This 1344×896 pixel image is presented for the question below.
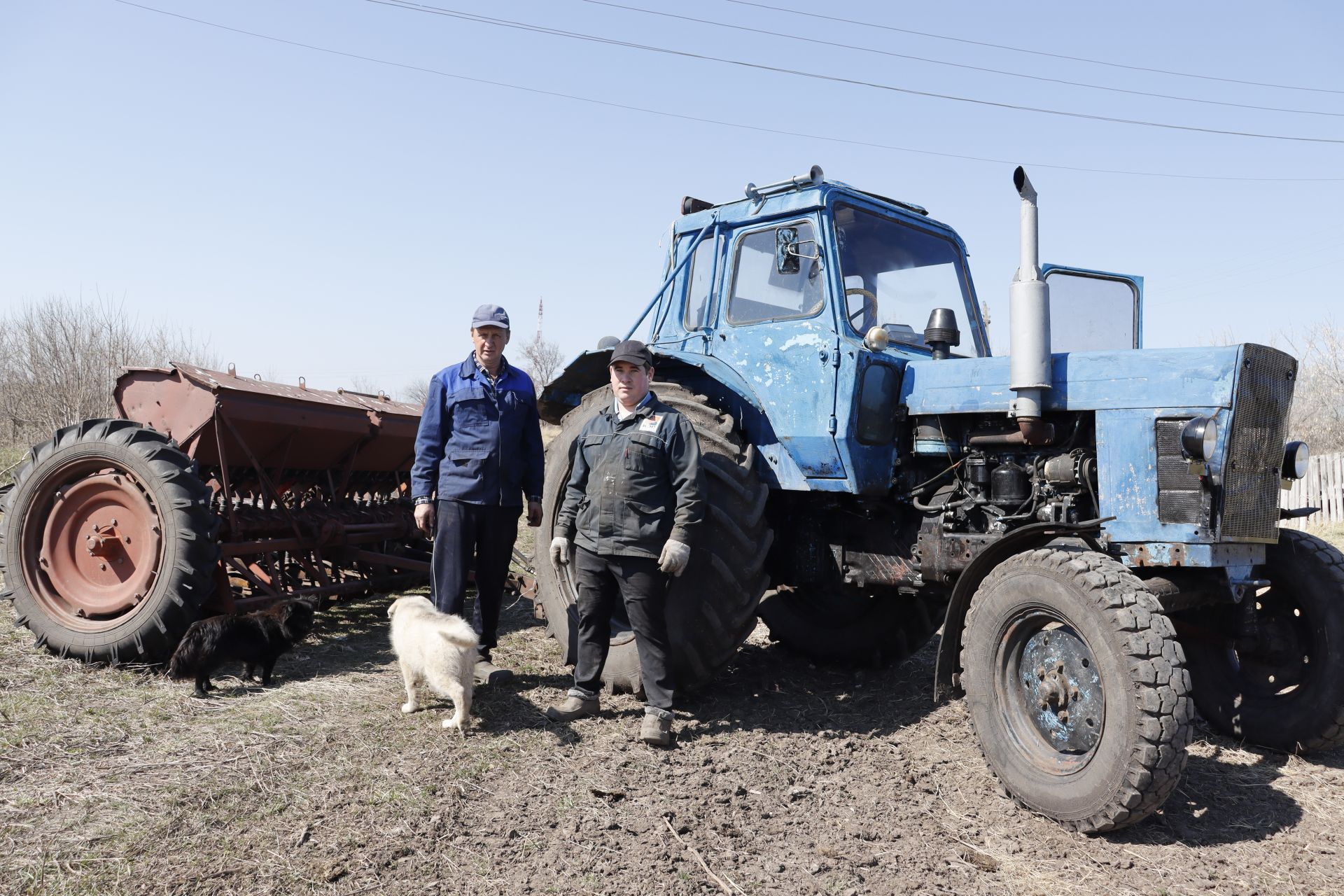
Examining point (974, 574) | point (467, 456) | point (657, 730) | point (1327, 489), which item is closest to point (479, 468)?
point (467, 456)

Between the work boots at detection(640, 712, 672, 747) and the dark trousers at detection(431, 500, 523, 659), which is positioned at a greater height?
the dark trousers at detection(431, 500, 523, 659)

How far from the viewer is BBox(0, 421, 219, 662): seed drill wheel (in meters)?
4.43

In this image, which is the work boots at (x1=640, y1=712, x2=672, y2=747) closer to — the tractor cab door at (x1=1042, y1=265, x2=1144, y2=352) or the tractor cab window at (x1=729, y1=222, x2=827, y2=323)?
the tractor cab window at (x1=729, y1=222, x2=827, y2=323)

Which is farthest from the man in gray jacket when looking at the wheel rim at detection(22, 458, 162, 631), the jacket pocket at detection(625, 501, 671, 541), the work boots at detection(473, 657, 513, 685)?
the wheel rim at detection(22, 458, 162, 631)

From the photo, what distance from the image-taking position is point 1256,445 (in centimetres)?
355

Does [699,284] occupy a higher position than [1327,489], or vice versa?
[699,284]

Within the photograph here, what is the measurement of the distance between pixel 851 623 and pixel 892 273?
2.09 metres

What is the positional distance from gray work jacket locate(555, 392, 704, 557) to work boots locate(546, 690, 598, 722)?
69 centimetres

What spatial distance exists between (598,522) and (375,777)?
54.0 inches

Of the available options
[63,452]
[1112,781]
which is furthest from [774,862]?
[63,452]

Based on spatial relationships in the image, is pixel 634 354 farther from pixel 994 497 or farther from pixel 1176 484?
pixel 1176 484

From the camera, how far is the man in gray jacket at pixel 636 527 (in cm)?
388

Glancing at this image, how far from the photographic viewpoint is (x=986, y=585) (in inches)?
138

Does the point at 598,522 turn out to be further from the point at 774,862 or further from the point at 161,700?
the point at 161,700
